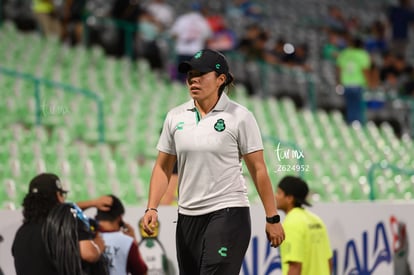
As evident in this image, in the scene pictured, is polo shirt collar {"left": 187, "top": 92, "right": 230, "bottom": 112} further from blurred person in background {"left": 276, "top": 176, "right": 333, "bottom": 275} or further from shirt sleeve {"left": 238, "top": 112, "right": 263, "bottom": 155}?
blurred person in background {"left": 276, "top": 176, "right": 333, "bottom": 275}

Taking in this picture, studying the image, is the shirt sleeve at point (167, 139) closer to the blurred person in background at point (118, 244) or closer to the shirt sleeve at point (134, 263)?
the blurred person in background at point (118, 244)

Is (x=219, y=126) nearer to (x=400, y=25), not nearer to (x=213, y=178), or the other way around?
(x=213, y=178)

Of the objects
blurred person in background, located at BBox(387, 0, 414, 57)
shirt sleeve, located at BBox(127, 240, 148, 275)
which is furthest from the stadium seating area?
blurred person in background, located at BBox(387, 0, 414, 57)

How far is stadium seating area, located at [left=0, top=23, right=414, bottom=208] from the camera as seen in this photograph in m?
11.9

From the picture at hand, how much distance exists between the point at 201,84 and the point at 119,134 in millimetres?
8659

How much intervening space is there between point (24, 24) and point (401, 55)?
865cm

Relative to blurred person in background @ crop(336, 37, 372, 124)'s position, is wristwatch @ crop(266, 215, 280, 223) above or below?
below

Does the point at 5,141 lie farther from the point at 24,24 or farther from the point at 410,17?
the point at 410,17

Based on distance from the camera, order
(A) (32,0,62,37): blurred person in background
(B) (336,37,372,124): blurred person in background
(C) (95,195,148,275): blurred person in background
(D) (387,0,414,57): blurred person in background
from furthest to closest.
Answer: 1. (D) (387,0,414,57): blurred person in background
2. (A) (32,0,62,37): blurred person in background
3. (B) (336,37,372,124): blurred person in background
4. (C) (95,195,148,275): blurred person in background

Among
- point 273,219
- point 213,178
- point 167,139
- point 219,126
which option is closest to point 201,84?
point 219,126

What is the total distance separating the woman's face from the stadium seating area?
2.53 meters

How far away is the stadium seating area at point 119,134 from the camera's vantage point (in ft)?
39.1

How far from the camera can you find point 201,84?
6359mm

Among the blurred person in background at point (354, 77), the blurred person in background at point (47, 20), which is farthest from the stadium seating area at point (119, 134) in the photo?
the blurred person in background at point (354, 77)
